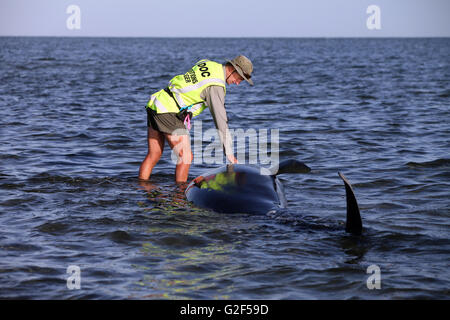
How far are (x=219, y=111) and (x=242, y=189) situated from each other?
42.0 inches

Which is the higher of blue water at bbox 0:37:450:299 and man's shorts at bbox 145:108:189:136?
man's shorts at bbox 145:108:189:136

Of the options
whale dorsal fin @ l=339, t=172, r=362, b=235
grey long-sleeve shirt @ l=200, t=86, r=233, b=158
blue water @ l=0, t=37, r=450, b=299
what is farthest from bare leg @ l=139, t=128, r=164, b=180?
whale dorsal fin @ l=339, t=172, r=362, b=235

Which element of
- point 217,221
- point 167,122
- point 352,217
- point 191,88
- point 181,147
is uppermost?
point 191,88

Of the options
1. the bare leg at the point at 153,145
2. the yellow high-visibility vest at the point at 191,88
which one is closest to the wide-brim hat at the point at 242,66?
the yellow high-visibility vest at the point at 191,88

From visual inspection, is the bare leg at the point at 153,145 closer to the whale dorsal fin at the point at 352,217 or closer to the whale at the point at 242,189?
the whale at the point at 242,189

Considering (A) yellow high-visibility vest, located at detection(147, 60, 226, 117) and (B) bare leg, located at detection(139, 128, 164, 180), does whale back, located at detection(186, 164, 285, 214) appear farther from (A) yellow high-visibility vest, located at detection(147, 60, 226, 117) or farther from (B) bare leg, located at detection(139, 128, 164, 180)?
(B) bare leg, located at detection(139, 128, 164, 180)

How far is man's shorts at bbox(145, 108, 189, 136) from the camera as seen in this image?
313 inches

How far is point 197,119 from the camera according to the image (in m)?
17.3

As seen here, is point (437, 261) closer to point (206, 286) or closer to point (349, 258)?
point (349, 258)

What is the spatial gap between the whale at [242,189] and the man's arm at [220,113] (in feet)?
0.89

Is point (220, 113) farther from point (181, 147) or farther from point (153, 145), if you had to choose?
point (153, 145)

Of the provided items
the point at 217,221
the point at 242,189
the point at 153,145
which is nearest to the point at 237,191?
the point at 242,189

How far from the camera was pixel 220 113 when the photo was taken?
23.6 feet
